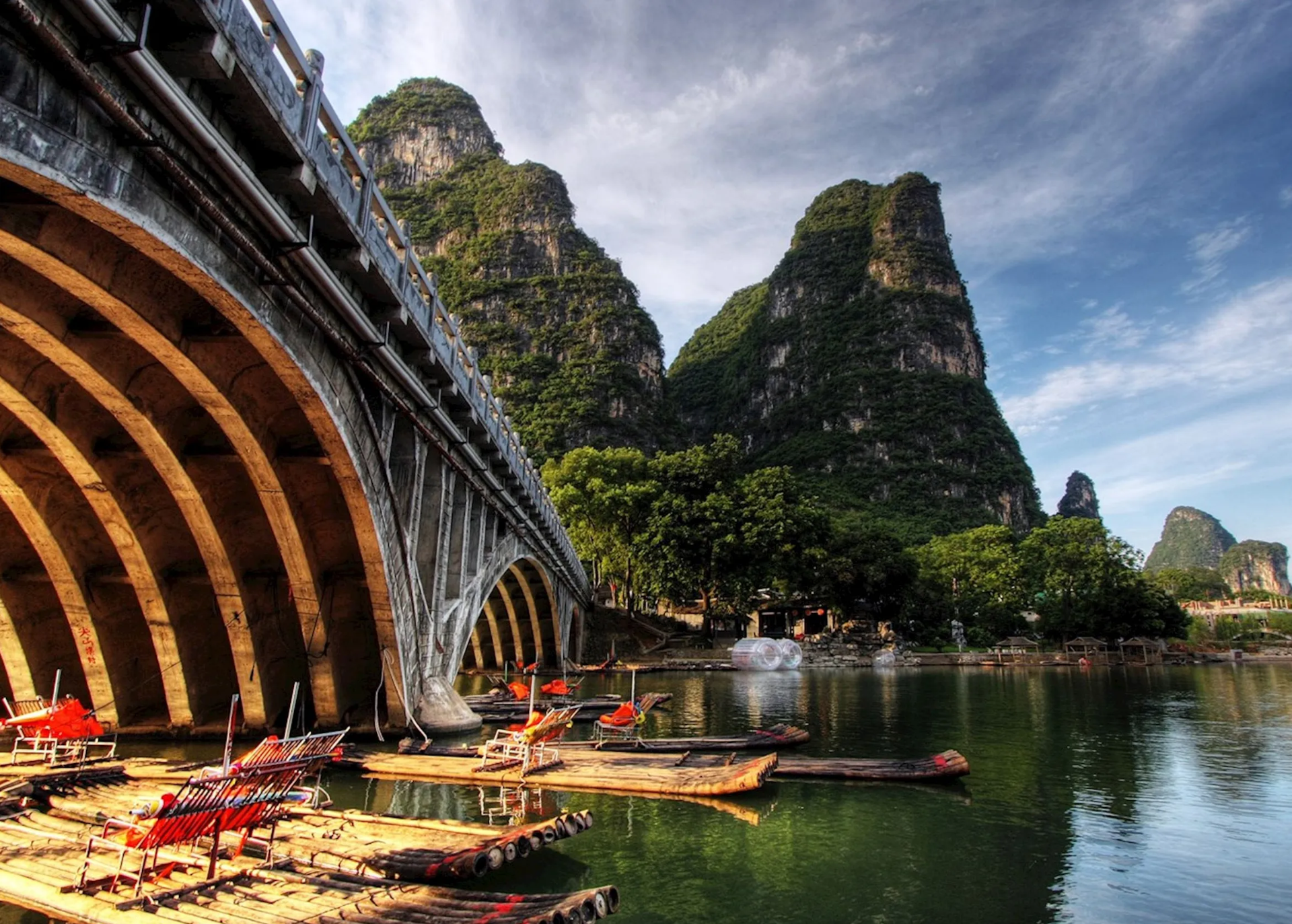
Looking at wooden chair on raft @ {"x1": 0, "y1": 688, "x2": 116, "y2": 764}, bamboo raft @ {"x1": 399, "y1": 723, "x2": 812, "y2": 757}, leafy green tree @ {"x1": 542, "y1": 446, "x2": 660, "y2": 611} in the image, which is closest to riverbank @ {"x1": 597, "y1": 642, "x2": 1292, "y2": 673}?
leafy green tree @ {"x1": 542, "y1": 446, "x2": 660, "y2": 611}

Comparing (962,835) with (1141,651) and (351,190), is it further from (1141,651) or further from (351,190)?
(1141,651)

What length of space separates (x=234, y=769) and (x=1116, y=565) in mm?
78904

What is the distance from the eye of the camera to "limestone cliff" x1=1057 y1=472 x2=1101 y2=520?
176 metres

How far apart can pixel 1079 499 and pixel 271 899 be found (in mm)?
199174

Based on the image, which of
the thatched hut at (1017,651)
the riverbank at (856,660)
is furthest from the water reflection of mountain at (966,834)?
the thatched hut at (1017,651)

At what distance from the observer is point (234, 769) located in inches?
320

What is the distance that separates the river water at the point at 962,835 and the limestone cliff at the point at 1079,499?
170942 millimetres

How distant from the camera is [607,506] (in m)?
59.2

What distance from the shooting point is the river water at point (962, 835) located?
930 centimetres

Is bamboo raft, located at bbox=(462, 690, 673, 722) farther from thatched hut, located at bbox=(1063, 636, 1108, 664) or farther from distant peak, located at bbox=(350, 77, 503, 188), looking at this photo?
distant peak, located at bbox=(350, 77, 503, 188)

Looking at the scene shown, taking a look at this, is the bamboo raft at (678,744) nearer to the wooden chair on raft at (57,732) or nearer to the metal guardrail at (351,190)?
the wooden chair on raft at (57,732)

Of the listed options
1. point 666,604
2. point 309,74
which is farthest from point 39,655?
point 666,604

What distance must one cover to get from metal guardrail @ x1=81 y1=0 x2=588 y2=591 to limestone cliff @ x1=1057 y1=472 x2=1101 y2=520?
608 ft

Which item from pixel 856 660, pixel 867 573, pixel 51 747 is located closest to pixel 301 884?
pixel 51 747
